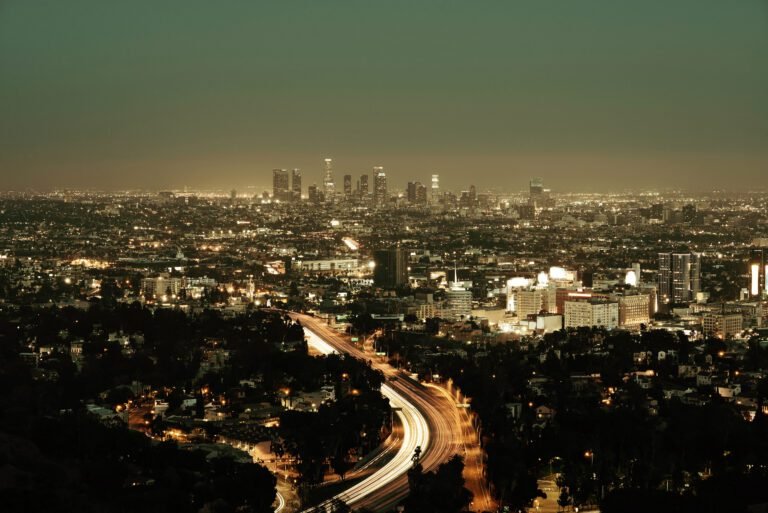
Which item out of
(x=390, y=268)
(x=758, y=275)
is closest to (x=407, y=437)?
(x=758, y=275)

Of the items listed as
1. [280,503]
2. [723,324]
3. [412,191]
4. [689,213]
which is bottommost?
[280,503]

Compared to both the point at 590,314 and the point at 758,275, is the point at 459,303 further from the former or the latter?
the point at 758,275

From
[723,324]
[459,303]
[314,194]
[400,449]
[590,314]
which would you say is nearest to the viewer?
[400,449]

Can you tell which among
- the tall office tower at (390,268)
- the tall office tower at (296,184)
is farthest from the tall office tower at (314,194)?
the tall office tower at (390,268)

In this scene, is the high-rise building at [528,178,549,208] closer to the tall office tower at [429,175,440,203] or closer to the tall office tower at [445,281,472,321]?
the tall office tower at [429,175,440,203]

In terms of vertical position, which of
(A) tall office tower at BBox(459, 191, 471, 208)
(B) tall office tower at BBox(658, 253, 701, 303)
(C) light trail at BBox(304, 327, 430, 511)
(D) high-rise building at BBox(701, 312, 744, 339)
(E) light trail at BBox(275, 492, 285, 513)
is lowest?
(E) light trail at BBox(275, 492, 285, 513)

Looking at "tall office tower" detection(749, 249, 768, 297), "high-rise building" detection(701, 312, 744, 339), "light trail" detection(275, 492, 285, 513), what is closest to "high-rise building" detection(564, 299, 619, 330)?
"high-rise building" detection(701, 312, 744, 339)

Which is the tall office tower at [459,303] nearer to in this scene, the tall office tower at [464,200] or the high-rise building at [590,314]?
the high-rise building at [590,314]
